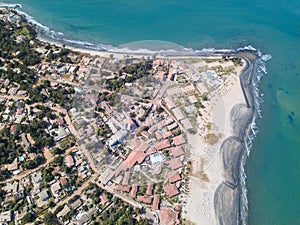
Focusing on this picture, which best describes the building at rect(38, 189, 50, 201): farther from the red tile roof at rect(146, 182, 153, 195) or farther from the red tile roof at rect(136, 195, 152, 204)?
the red tile roof at rect(146, 182, 153, 195)

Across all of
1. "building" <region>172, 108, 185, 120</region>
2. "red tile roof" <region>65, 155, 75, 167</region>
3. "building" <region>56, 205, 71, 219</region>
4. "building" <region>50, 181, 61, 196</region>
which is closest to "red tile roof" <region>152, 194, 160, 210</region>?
"building" <region>56, 205, 71, 219</region>

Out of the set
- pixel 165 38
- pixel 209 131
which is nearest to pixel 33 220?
pixel 209 131

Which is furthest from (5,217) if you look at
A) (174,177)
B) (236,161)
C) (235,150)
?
(235,150)

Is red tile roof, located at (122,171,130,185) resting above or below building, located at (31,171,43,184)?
above

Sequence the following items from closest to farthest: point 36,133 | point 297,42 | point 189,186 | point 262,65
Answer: point 189,186
point 36,133
point 262,65
point 297,42

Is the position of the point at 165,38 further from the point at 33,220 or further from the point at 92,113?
the point at 33,220

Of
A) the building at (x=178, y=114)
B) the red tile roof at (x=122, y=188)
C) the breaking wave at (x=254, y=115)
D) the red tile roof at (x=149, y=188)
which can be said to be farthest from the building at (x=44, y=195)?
the breaking wave at (x=254, y=115)

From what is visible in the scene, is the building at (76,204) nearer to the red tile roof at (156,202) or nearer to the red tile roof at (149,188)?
the red tile roof at (149,188)
